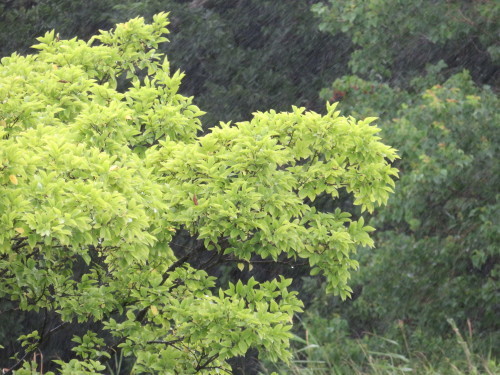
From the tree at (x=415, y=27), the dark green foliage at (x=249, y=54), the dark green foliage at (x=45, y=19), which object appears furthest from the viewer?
the dark green foliage at (x=249, y=54)

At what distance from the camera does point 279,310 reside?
491 centimetres

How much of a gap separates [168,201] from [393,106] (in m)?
6.99

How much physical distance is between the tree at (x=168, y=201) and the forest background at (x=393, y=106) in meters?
1.35

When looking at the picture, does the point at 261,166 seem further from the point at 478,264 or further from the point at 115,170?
the point at 478,264

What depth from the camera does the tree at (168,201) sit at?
393 cm

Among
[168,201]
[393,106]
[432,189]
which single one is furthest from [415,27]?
[168,201]

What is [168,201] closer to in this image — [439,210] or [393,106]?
[439,210]

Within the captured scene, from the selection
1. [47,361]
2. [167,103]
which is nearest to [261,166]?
[167,103]

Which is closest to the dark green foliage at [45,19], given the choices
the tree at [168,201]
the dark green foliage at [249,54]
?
the dark green foliage at [249,54]

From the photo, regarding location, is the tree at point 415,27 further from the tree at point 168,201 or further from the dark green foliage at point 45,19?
the tree at point 168,201

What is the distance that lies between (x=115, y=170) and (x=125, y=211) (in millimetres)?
305

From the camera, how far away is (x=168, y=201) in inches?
184

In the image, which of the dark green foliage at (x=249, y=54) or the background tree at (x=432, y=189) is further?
the dark green foliage at (x=249, y=54)

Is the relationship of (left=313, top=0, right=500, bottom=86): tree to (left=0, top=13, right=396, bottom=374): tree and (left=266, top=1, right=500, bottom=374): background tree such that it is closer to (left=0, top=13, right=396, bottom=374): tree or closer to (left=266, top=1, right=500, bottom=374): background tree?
(left=266, top=1, right=500, bottom=374): background tree
